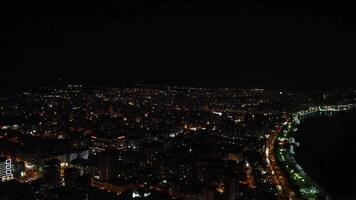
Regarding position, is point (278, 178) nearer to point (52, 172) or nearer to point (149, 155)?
point (149, 155)

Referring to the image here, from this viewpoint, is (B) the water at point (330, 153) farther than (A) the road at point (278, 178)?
Yes

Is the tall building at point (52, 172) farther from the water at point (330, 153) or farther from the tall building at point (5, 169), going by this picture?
the water at point (330, 153)

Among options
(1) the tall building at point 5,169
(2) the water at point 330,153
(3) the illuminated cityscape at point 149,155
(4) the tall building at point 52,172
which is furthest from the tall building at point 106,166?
(2) the water at point 330,153

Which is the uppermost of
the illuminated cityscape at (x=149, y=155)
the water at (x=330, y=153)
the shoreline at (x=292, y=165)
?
the illuminated cityscape at (x=149, y=155)

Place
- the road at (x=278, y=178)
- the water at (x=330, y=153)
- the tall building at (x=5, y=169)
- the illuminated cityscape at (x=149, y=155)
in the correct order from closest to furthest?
1. the illuminated cityscape at (x=149, y=155)
2. the road at (x=278, y=178)
3. the tall building at (x=5, y=169)
4. the water at (x=330, y=153)

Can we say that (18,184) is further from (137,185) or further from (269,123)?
(269,123)

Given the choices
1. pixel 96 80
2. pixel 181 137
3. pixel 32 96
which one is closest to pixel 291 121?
pixel 181 137

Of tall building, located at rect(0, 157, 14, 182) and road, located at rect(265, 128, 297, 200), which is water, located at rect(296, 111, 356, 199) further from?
tall building, located at rect(0, 157, 14, 182)
